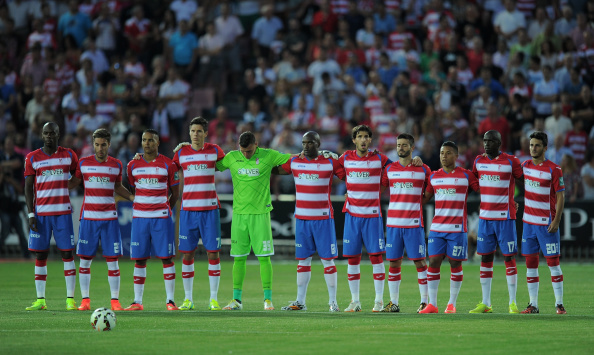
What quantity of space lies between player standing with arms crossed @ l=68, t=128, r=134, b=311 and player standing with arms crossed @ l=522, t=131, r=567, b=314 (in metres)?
6.08

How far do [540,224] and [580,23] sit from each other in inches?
507

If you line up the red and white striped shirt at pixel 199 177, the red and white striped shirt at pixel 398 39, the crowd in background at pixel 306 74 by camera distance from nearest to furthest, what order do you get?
the red and white striped shirt at pixel 199 177
the crowd in background at pixel 306 74
the red and white striped shirt at pixel 398 39

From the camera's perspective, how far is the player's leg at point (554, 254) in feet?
46.4

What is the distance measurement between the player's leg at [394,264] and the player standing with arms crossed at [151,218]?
3215mm

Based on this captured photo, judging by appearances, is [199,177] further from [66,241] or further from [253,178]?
[66,241]

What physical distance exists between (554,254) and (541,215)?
1.94 ft

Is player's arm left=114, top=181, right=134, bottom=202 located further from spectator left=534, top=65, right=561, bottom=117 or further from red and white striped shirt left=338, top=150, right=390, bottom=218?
spectator left=534, top=65, right=561, bottom=117

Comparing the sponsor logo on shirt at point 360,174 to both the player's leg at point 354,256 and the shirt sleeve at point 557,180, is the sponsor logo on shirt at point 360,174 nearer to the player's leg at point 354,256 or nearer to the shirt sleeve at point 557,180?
the player's leg at point 354,256

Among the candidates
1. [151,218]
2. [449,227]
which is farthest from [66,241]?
[449,227]

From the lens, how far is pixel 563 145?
75.7 ft

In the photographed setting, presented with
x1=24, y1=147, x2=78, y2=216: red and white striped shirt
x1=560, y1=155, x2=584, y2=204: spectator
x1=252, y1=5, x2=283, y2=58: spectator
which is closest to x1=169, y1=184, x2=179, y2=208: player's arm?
x1=24, y1=147, x2=78, y2=216: red and white striped shirt

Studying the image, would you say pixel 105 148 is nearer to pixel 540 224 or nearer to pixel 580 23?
pixel 540 224

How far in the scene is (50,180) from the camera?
49.3 ft

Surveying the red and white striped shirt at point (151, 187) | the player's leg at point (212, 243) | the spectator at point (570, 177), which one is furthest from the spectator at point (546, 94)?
the red and white striped shirt at point (151, 187)
